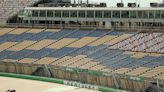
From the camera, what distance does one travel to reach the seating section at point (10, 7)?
7569 cm

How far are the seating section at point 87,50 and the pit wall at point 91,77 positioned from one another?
1425 mm

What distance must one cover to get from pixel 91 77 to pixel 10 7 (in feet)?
120

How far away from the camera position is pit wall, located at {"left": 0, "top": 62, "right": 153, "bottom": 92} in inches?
1549

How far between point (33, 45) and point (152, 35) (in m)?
16.2

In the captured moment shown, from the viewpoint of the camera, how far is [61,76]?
4706 centimetres

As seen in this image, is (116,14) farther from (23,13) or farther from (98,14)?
(23,13)

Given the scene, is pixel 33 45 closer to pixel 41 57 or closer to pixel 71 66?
pixel 41 57

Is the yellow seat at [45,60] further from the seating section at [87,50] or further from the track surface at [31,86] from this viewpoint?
the track surface at [31,86]

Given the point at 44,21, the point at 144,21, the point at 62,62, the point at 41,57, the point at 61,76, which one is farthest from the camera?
the point at 44,21

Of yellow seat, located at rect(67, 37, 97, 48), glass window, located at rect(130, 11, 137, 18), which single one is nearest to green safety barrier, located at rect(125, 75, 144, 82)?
yellow seat, located at rect(67, 37, 97, 48)

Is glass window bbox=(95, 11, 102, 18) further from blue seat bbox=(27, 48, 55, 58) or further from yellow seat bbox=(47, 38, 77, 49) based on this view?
blue seat bbox=(27, 48, 55, 58)

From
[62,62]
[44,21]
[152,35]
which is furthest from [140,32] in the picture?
[44,21]

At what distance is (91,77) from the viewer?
43.9m

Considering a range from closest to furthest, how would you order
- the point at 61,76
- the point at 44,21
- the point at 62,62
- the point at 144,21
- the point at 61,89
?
the point at 61,89
the point at 61,76
the point at 62,62
the point at 144,21
the point at 44,21
